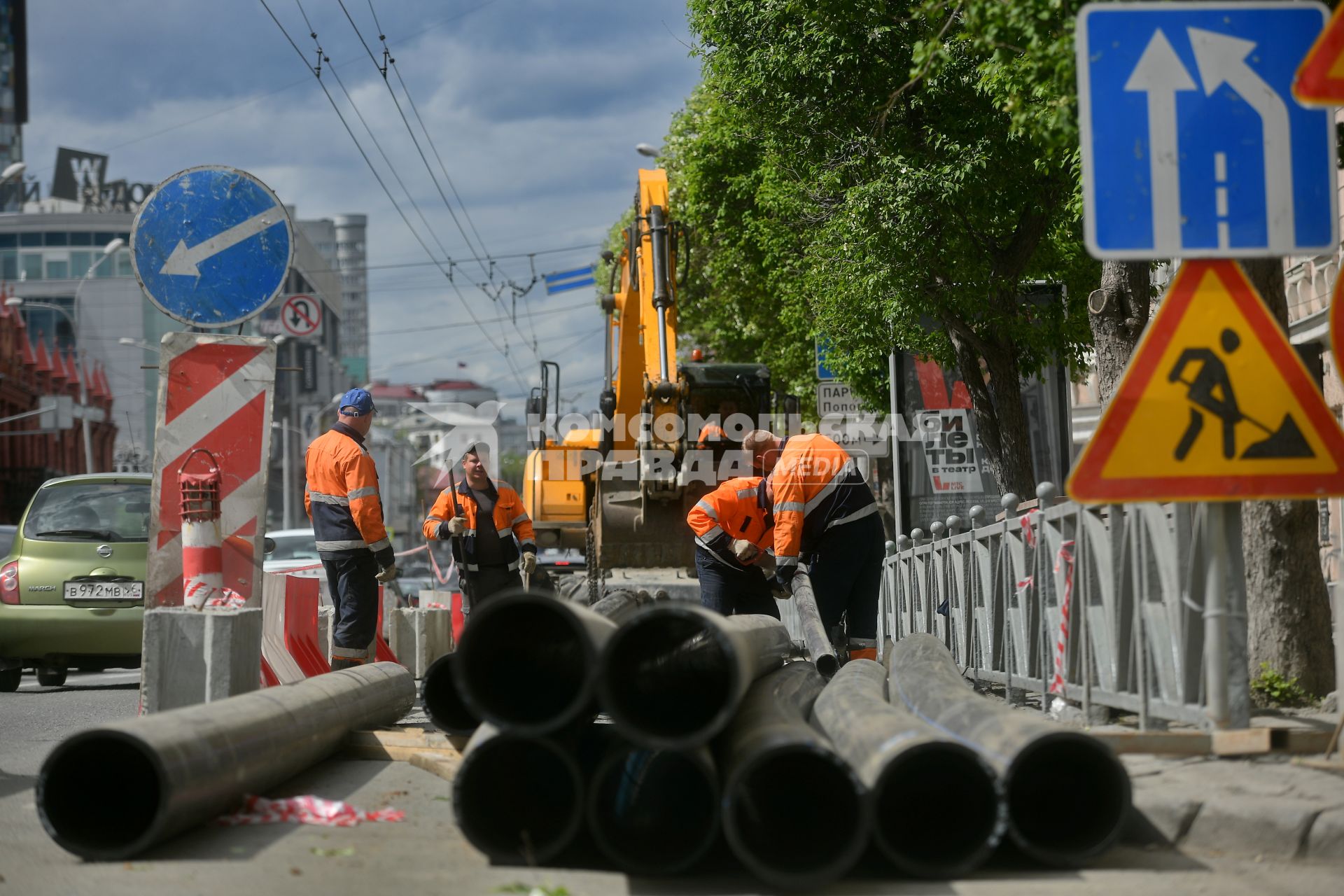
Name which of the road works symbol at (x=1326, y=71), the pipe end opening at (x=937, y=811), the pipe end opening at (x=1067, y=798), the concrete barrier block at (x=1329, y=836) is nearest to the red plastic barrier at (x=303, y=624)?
the pipe end opening at (x=937, y=811)

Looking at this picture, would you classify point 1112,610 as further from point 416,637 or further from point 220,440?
point 416,637

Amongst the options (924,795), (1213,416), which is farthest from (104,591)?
(1213,416)

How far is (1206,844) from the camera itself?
16.7 ft

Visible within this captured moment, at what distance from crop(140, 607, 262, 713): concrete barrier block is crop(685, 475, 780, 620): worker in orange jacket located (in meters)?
4.42

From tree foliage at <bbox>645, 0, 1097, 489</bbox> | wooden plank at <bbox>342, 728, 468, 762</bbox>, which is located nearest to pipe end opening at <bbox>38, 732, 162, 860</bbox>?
wooden plank at <bbox>342, 728, 468, 762</bbox>

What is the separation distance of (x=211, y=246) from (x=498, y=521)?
3941mm

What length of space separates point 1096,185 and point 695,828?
2469 millimetres

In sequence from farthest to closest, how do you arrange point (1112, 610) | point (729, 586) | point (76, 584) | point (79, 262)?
point (79, 262) → point (76, 584) → point (729, 586) → point (1112, 610)

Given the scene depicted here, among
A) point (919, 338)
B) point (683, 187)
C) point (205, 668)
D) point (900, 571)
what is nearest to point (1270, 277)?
point (205, 668)

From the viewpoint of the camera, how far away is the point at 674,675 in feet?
17.7

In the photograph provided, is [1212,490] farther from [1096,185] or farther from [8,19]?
[8,19]

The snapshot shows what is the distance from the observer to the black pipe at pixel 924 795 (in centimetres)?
467

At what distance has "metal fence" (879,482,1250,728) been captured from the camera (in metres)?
5.68

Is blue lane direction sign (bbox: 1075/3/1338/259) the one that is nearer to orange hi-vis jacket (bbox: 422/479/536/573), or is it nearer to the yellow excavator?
orange hi-vis jacket (bbox: 422/479/536/573)
